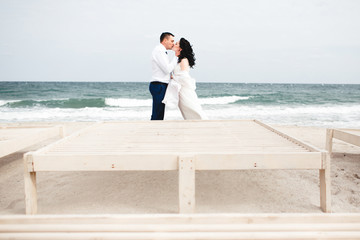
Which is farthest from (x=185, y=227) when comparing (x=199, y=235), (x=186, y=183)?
(x=186, y=183)

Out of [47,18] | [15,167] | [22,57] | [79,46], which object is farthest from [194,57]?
[22,57]

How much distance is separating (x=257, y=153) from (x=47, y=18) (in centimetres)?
2024

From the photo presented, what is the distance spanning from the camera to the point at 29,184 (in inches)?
83.4

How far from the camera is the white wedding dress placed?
181 inches

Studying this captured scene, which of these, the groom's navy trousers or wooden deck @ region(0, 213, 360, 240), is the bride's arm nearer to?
the groom's navy trousers

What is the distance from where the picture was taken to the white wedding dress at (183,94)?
15.1ft

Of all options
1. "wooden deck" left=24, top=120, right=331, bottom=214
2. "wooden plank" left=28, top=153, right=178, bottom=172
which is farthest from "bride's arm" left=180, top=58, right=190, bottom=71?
"wooden plank" left=28, top=153, right=178, bottom=172

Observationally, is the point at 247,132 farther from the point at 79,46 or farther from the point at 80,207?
the point at 79,46

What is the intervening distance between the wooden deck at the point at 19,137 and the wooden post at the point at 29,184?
2.97ft

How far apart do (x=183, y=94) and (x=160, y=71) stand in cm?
48

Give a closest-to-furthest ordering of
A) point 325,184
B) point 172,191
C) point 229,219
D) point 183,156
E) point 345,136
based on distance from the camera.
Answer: point 229,219
point 183,156
point 325,184
point 172,191
point 345,136

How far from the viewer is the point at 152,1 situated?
1652 cm

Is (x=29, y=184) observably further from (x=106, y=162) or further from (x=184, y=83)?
(x=184, y=83)

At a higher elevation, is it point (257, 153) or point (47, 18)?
point (47, 18)
